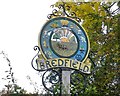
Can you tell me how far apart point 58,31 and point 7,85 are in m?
1.17

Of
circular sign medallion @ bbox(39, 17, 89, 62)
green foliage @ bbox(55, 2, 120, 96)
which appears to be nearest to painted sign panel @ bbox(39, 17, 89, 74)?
circular sign medallion @ bbox(39, 17, 89, 62)

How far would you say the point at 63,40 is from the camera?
5.74m

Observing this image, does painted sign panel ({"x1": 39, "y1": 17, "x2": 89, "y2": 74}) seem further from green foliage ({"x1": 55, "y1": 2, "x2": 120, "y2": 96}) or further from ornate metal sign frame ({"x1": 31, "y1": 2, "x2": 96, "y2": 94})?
green foliage ({"x1": 55, "y1": 2, "x2": 120, "y2": 96})

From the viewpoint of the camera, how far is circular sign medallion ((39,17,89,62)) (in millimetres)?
5707

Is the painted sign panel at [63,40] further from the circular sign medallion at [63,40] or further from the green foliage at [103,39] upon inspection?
the green foliage at [103,39]

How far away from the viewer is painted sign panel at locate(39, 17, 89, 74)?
18.7ft

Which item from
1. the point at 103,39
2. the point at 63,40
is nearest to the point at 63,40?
the point at 63,40

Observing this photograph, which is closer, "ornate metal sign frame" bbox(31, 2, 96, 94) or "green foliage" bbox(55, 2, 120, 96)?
"ornate metal sign frame" bbox(31, 2, 96, 94)

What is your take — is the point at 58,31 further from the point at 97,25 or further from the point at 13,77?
the point at 97,25

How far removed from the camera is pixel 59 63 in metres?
5.69

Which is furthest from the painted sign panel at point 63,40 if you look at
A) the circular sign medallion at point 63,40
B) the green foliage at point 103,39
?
the green foliage at point 103,39

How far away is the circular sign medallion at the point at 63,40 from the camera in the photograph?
5.71 meters

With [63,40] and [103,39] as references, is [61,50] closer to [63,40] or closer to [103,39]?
[63,40]


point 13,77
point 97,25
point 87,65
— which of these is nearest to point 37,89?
point 13,77
